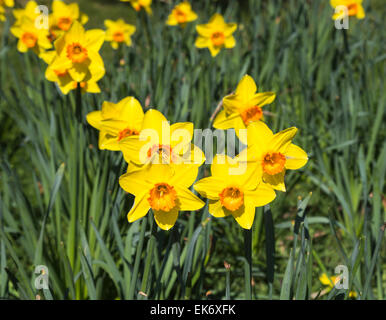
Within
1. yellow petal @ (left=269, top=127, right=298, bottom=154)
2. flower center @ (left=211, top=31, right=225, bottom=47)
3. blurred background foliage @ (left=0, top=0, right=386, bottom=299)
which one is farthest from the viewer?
flower center @ (left=211, top=31, right=225, bottom=47)

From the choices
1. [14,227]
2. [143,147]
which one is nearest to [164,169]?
[143,147]

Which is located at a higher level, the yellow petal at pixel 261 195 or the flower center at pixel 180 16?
the flower center at pixel 180 16

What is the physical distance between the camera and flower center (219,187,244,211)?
1.12 meters

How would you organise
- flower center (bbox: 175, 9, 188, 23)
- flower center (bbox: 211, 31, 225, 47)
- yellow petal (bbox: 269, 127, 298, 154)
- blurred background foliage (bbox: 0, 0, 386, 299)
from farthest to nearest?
1. flower center (bbox: 175, 9, 188, 23)
2. flower center (bbox: 211, 31, 225, 47)
3. blurred background foliage (bbox: 0, 0, 386, 299)
4. yellow petal (bbox: 269, 127, 298, 154)

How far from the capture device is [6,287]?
1.64 metres

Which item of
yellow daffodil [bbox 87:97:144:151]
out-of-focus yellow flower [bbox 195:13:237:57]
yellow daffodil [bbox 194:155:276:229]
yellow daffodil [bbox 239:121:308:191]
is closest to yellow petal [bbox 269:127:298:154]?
yellow daffodil [bbox 239:121:308:191]

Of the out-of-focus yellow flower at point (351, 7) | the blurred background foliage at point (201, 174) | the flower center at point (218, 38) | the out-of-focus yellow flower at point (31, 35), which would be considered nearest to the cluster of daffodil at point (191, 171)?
the blurred background foliage at point (201, 174)

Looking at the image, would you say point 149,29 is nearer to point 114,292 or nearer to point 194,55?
point 194,55

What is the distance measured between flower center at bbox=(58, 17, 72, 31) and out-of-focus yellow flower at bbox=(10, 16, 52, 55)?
93 millimetres

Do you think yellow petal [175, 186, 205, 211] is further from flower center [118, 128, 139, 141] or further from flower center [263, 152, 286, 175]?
flower center [118, 128, 139, 141]

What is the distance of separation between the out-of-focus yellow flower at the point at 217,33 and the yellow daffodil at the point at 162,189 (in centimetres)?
167

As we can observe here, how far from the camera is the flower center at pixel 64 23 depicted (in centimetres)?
210

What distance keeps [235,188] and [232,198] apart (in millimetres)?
34

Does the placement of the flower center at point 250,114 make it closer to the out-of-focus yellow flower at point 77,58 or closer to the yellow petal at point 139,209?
the yellow petal at point 139,209
